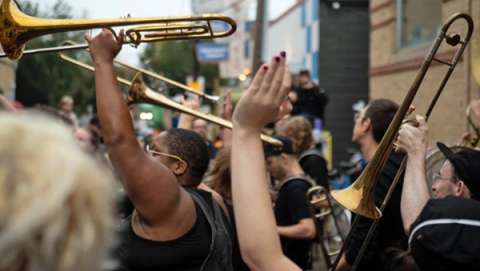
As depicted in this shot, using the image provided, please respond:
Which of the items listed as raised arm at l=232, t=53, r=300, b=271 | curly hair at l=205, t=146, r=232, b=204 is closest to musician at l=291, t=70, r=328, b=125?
curly hair at l=205, t=146, r=232, b=204

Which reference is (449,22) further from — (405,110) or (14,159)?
(14,159)

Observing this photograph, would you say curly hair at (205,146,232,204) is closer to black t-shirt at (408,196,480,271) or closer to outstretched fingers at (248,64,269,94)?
black t-shirt at (408,196,480,271)

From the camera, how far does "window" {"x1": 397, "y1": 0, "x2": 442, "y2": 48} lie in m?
8.44

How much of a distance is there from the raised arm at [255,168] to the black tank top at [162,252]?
0.76 metres

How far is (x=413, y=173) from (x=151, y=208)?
Result: 1059 millimetres

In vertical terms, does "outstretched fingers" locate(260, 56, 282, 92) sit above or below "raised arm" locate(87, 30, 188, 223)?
above

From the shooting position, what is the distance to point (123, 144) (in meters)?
2.36

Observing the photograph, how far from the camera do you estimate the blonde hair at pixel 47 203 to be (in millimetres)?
1139

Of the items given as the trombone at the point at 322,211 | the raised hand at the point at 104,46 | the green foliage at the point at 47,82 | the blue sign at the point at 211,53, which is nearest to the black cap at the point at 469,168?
the raised hand at the point at 104,46

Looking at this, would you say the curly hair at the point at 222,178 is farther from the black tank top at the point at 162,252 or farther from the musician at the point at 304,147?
the musician at the point at 304,147

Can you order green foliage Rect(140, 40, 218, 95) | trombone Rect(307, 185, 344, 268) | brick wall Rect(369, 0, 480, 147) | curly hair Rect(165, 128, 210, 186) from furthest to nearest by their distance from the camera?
green foliage Rect(140, 40, 218, 95) → brick wall Rect(369, 0, 480, 147) → trombone Rect(307, 185, 344, 268) → curly hair Rect(165, 128, 210, 186)

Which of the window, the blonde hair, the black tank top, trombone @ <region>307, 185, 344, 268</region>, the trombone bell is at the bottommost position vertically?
trombone @ <region>307, 185, 344, 268</region>

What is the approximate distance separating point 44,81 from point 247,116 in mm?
32920

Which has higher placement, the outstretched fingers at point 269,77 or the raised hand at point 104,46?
the raised hand at point 104,46
